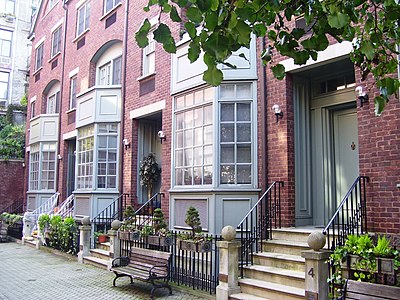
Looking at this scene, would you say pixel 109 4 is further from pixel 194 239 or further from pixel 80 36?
pixel 194 239

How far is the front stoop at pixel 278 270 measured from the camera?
6.44 metres

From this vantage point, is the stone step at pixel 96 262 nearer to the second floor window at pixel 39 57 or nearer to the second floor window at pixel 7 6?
the second floor window at pixel 39 57

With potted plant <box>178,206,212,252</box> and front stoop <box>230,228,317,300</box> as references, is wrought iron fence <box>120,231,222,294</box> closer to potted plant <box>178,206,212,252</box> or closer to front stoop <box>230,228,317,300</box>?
potted plant <box>178,206,212,252</box>

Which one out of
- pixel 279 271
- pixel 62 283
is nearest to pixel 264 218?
pixel 279 271

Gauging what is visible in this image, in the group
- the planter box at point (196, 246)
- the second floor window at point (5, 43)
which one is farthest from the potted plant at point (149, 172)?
the second floor window at point (5, 43)

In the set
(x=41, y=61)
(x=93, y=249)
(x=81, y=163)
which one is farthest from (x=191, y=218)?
(x=41, y=61)

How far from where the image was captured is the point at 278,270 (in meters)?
6.94

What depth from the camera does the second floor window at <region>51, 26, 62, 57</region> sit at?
1952 cm

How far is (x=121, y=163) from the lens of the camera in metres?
13.3

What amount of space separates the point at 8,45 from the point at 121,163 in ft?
76.1

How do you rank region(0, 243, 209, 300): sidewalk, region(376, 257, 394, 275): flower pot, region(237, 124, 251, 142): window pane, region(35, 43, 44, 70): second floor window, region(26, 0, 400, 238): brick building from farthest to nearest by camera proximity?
region(35, 43, 44, 70): second floor window, region(237, 124, 251, 142): window pane, region(0, 243, 209, 300): sidewalk, region(26, 0, 400, 238): brick building, region(376, 257, 394, 275): flower pot

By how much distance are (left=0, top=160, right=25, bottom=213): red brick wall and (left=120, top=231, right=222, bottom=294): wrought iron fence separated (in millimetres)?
16200

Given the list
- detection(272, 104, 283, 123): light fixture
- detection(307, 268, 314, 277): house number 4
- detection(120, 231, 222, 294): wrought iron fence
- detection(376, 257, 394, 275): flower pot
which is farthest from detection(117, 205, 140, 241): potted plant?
detection(376, 257, 394, 275): flower pot

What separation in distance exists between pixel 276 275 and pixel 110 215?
7.35 meters
